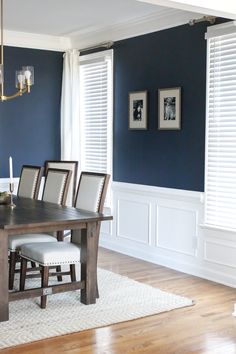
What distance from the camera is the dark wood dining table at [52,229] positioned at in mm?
3877

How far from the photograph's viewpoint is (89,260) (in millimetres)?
4258

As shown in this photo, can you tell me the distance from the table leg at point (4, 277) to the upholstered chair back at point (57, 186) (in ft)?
4.18

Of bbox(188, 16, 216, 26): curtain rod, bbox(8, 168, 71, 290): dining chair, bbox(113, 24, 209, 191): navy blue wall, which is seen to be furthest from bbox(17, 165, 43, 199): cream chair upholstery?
bbox(188, 16, 216, 26): curtain rod

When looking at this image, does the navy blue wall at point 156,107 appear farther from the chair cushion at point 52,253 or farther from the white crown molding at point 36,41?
the chair cushion at point 52,253

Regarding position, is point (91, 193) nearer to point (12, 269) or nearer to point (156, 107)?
point (12, 269)

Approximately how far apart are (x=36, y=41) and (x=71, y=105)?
0.95 metres

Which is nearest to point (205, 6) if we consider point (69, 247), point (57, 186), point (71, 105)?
point (69, 247)

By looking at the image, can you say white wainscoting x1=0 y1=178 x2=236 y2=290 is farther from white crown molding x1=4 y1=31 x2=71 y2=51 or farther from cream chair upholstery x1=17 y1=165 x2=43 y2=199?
white crown molding x1=4 y1=31 x2=71 y2=51

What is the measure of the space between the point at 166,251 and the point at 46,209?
5.71 feet

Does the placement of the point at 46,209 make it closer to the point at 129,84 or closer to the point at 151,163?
the point at 151,163

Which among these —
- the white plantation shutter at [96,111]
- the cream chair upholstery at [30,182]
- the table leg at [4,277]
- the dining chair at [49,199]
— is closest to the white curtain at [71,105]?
the white plantation shutter at [96,111]

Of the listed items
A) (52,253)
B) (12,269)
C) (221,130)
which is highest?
(221,130)

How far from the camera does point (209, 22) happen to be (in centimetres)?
510

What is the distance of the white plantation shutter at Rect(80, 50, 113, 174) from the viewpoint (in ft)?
21.8
